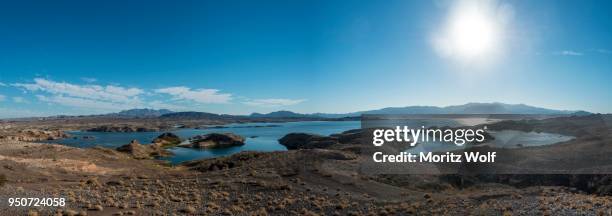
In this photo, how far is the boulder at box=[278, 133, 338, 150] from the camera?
98.8m

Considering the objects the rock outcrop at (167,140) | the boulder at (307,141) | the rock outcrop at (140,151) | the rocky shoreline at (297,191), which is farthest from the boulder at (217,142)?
the rocky shoreline at (297,191)

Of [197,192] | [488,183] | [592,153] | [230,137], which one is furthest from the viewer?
[230,137]

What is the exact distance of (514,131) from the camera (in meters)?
139

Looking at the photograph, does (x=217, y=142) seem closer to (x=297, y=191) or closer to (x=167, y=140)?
(x=167, y=140)

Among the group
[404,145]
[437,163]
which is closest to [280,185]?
[437,163]

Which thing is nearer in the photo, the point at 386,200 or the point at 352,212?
the point at 352,212

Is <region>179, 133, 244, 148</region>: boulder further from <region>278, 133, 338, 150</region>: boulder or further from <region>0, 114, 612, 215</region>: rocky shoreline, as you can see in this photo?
<region>0, 114, 612, 215</region>: rocky shoreline

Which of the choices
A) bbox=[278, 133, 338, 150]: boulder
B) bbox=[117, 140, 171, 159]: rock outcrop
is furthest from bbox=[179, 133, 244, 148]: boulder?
bbox=[117, 140, 171, 159]: rock outcrop

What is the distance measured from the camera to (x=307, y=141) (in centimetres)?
11212

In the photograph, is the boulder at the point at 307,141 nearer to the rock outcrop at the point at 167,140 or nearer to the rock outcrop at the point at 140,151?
the rock outcrop at the point at 167,140

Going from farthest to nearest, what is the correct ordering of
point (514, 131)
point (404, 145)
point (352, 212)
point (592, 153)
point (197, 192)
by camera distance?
point (514, 131), point (404, 145), point (592, 153), point (197, 192), point (352, 212)

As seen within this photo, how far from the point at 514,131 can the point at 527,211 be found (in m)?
130

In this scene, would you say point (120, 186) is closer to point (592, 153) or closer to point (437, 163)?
point (437, 163)

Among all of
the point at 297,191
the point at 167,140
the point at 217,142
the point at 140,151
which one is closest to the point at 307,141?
the point at 217,142
